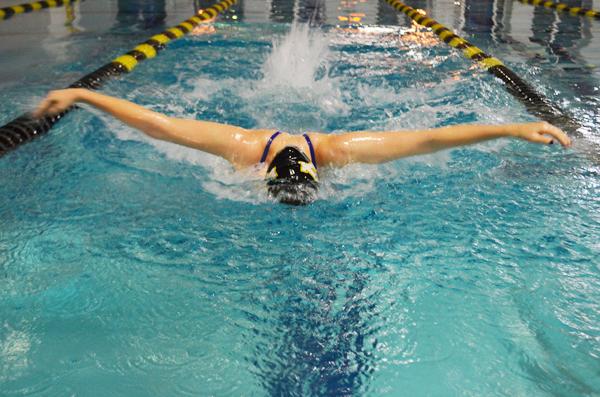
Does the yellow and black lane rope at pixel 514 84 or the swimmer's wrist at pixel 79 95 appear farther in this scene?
the yellow and black lane rope at pixel 514 84

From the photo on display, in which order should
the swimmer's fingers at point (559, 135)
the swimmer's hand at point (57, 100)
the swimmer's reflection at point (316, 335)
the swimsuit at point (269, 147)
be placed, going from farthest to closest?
the swimsuit at point (269, 147)
the swimmer's hand at point (57, 100)
the swimmer's fingers at point (559, 135)
the swimmer's reflection at point (316, 335)

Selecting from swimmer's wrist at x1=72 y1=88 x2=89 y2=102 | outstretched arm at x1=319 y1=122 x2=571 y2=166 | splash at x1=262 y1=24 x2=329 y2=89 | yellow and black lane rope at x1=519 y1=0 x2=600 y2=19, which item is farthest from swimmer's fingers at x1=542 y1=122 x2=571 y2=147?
yellow and black lane rope at x1=519 y1=0 x2=600 y2=19

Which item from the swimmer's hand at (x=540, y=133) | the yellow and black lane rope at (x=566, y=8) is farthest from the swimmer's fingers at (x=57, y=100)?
the yellow and black lane rope at (x=566, y=8)

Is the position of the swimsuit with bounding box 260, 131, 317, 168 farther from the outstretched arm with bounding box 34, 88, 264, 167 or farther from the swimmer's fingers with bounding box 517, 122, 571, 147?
the swimmer's fingers with bounding box 517, 122, 571, 147

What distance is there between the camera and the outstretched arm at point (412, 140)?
245 cm

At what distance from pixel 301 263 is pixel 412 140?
0.72m

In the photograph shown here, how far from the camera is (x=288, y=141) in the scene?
293 centimetres

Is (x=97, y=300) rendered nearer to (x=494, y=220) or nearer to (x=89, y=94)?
(x=89, y=94)

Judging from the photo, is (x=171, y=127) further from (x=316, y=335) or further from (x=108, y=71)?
(x=108, y=71)

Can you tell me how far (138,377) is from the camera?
74.7 inches

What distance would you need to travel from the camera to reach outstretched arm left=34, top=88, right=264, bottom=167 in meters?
2.58

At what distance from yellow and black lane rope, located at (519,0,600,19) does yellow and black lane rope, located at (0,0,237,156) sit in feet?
16.8

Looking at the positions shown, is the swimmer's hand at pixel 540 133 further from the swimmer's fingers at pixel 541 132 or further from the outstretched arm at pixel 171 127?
the outstretched arm at pixel 171 127

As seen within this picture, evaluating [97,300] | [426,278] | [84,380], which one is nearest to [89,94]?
[97,300]
